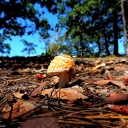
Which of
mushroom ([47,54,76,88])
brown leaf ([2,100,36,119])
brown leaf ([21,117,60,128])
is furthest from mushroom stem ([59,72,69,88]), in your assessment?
brown leaf ([21,117,60,128])

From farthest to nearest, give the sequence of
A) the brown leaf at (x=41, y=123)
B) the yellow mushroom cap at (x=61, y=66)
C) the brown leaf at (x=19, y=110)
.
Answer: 1. the yellow mushroom cap at (x=61, y=66)
2. the brown leaf at (x=19, y=110)
3. the brown leaf at (x=41, y=123)

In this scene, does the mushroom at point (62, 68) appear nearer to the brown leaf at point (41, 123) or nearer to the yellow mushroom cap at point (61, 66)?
the yellow mushroom cap at point (61, 66)

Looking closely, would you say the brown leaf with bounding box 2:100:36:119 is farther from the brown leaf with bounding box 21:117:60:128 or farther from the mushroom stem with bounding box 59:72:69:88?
the mushroom stem with bounding box 59:72:69:88

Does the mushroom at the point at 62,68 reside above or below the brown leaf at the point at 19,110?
above

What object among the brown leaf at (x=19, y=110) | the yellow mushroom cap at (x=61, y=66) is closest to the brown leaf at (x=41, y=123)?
the brown leaf at (x=19, y=110)

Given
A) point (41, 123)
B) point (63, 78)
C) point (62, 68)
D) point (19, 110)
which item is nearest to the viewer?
point (41, 123)

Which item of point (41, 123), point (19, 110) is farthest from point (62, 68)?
point (41, 123)

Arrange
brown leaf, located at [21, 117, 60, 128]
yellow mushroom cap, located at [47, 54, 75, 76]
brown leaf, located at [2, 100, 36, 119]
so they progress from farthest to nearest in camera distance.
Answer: yellow mushroom cap, located at [47, 54, 75, 76]
brown leaf, located at [2, 100, 36, 119]
brown leaf, located at [21, 117, 60, 128]

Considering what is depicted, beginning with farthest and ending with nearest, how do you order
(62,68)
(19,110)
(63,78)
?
1. (63,78)
2. (62,68)
3. (19,110)

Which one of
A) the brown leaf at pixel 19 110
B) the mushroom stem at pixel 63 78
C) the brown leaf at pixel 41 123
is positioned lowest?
the brown leaf at pixel 41 123

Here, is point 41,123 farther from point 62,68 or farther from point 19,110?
point 62,68
